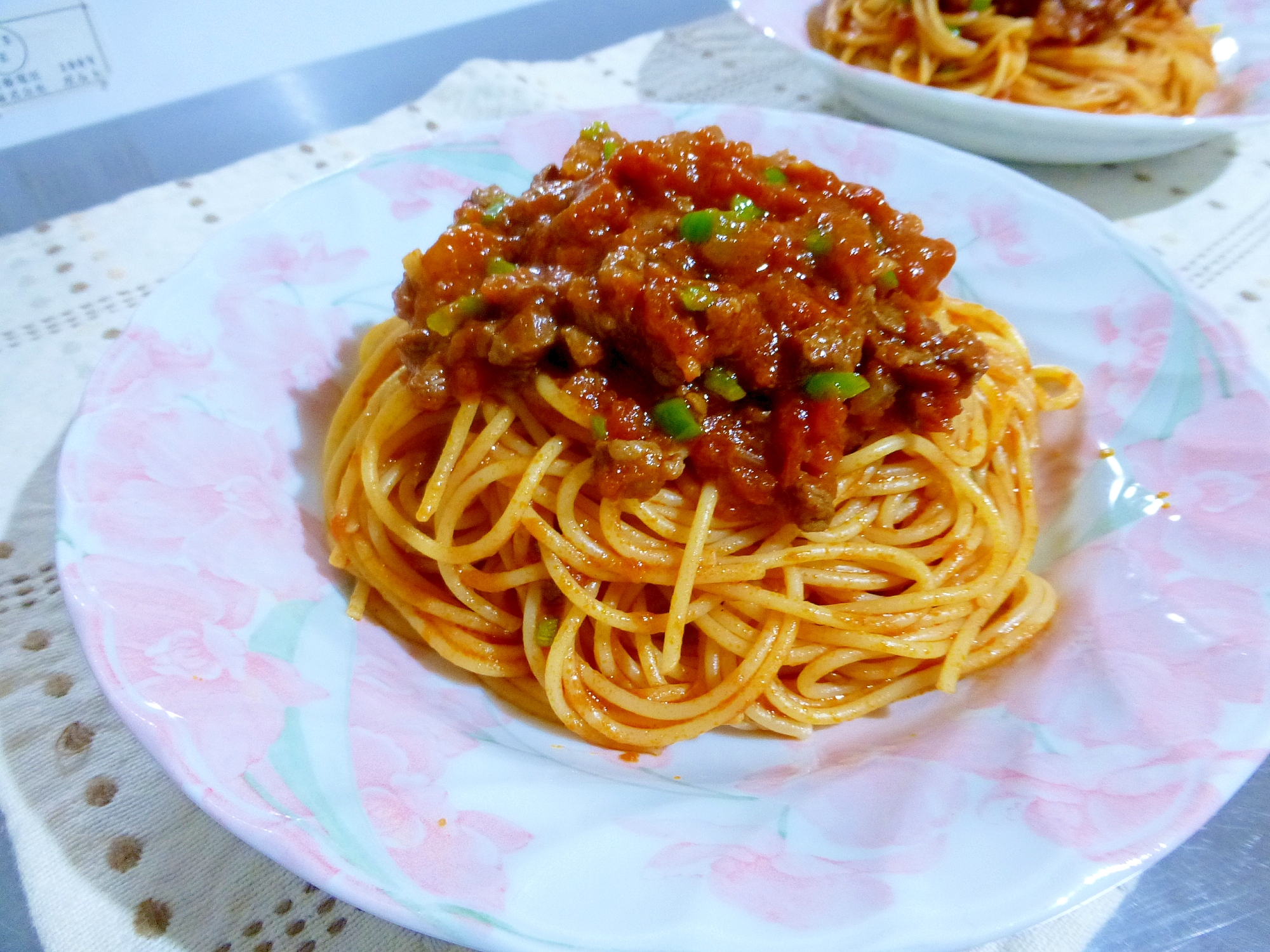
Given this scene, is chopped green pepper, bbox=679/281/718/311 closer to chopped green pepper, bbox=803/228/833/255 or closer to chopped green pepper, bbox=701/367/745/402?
chopped green pepper, bbox=701/367/745/402

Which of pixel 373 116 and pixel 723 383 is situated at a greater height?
pixel 723 383

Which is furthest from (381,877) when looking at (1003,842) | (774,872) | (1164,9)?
(1164,9)

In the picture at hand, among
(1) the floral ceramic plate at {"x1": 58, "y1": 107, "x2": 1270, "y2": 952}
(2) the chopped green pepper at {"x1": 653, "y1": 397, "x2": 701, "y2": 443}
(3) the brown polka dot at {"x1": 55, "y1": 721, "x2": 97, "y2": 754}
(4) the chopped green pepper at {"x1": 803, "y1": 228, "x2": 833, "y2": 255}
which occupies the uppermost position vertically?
(4) the chopped green pepper at {"x1": 803, "y1": 228, "x2": 833, "y2": 255}

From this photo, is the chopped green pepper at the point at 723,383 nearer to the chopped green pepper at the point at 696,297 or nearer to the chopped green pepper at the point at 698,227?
the chopped green pepper at the point at 696,297

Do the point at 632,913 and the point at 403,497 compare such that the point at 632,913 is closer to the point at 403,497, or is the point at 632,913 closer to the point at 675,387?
the point at 675,387

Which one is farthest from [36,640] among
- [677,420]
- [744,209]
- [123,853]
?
[744,209]

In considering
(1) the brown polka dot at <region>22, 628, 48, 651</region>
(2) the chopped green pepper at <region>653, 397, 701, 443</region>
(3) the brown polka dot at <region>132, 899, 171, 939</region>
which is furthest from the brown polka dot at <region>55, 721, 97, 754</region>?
(2) the chopped green pepper at <region>653, 397, 701, 443</region>

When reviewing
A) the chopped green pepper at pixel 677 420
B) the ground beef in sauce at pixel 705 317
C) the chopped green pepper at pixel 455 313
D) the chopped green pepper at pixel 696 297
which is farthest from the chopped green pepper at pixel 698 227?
the chopped green pepper at pixel 455 313

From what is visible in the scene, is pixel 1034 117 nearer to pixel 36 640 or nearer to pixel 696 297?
pixel 696 297
